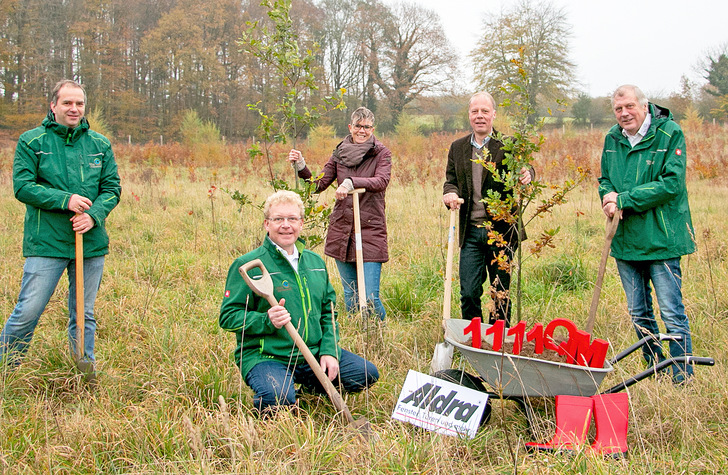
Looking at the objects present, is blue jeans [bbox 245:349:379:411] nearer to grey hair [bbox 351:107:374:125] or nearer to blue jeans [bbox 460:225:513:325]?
blue jeans [bbox 460:225:513:325]

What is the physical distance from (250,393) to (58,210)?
5.37ft

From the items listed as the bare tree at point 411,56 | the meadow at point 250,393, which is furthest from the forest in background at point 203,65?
the meadow at point 250,393

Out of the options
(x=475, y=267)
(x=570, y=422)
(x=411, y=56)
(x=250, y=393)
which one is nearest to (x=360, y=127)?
(x=475, y=267)

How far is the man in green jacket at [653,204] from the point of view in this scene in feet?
10.6

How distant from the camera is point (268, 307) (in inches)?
115

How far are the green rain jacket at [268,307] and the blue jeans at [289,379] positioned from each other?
0.18ft

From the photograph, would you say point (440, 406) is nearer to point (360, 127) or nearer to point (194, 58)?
point (360, 127)

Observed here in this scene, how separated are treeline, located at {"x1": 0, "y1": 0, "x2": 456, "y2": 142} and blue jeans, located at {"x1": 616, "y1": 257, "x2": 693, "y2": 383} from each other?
27.5 metres

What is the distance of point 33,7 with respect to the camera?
2917cm

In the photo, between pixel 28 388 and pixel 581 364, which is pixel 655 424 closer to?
pixel 581 364

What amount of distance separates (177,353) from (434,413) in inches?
71.8

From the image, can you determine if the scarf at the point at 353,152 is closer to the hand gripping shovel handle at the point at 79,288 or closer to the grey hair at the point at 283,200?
the grey hair at the point at 283,200

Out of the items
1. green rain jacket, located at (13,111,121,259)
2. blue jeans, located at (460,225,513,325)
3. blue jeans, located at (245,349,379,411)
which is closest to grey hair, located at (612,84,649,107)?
blue jeans, located at (460,225,513,325)

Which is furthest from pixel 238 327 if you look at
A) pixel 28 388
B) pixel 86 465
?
pixel 28 388
